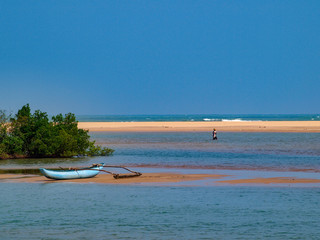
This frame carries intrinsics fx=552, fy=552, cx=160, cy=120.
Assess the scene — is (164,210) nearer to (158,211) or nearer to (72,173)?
(158,211)

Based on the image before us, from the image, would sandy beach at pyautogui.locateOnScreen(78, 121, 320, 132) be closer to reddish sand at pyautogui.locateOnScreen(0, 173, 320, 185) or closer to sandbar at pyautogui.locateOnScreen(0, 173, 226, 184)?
sandbar at pyautogui.locateOnScreen(0, 173, 226, 184)

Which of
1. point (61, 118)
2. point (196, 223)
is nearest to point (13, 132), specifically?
point (61, 118)

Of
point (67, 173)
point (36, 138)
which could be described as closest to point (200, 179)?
point (67, 173)

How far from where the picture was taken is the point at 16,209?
19.9 metres

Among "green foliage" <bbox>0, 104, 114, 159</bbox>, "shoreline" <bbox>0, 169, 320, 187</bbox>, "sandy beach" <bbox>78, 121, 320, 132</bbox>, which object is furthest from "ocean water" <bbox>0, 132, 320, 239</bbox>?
"sandy beach" <bbox>78, 121, 320, 132</bbox>

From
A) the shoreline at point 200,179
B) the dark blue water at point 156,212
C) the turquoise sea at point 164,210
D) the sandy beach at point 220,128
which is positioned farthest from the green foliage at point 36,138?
the sandy beach at point 220,128

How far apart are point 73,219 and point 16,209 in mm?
2888

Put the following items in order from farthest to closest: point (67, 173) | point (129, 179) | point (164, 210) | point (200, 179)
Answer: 1. point (129, 179)
2. point (200, 179)
3. point (67, 173)
4. point (164, 210)

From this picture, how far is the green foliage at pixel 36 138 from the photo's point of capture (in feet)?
126

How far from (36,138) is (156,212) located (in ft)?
70.8

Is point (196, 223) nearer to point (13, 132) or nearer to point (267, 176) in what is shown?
point (267, 176)

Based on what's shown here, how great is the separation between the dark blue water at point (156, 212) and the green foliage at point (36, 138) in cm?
1340

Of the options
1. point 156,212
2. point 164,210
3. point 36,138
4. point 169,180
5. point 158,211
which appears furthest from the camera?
point 36,138

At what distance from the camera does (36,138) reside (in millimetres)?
38875
